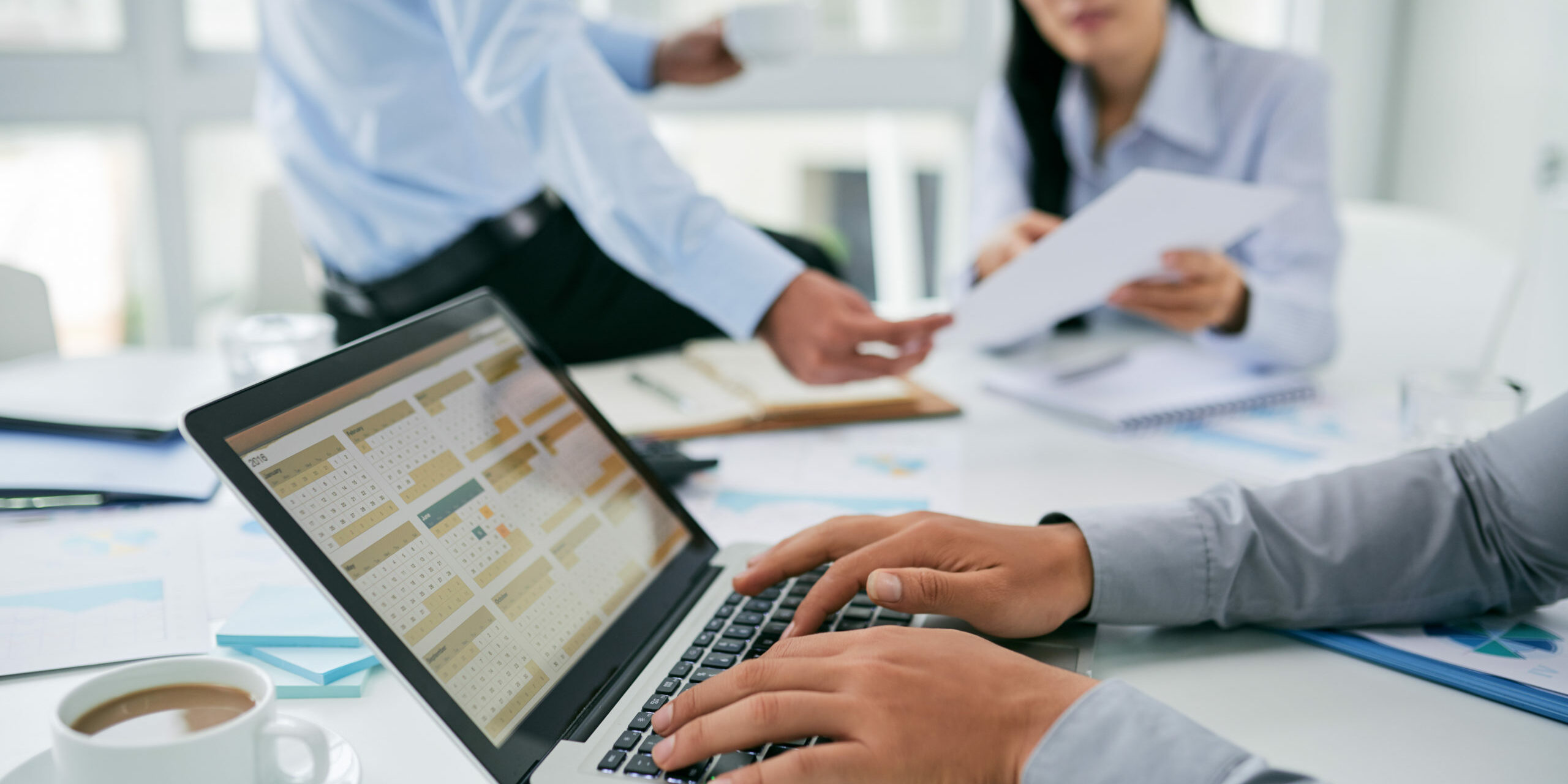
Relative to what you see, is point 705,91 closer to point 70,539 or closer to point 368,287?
point 368,287

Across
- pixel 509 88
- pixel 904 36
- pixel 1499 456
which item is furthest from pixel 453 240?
pixel 904 36

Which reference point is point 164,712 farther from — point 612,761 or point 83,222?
point 83,222

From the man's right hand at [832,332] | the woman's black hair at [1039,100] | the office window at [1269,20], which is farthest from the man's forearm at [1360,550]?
the office window at [1269,20]

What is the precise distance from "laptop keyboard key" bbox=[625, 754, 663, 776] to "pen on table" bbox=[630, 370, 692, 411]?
661mm

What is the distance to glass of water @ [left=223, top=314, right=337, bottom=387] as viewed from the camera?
1126 millimetres

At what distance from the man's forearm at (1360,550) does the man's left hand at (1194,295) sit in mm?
545

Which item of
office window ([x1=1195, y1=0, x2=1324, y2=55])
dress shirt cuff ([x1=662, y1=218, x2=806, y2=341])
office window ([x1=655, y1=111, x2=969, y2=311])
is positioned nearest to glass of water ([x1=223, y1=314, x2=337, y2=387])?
dress shirt cuff ([x1=662, y1=218, x2=806, y2=341])

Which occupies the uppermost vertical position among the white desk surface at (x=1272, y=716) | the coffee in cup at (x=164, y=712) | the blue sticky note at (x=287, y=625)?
the coffee in cup at (x=164, y=712)

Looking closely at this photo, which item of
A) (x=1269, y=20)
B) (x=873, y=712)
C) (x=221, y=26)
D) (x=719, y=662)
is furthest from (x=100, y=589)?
(x=1269, y=20)

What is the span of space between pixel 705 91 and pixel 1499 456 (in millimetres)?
2085

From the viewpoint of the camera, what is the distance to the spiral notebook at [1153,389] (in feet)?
3.65

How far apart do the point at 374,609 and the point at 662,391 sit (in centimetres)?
71

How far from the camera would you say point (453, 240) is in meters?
1.31

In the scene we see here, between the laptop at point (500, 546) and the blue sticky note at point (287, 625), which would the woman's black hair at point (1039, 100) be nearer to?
the laptop at point (500, 546)
